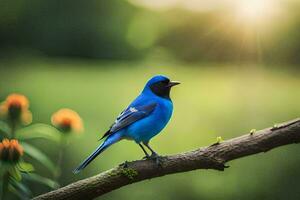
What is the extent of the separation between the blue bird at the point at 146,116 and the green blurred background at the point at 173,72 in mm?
783

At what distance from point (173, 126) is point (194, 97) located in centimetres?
77

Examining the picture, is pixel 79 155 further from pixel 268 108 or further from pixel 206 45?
pixel 206 45

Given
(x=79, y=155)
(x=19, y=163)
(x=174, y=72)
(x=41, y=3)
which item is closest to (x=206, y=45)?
(x=174, y=72)

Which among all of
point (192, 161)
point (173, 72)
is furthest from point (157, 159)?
point (173, 72)

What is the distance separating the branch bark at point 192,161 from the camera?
82.7 inches

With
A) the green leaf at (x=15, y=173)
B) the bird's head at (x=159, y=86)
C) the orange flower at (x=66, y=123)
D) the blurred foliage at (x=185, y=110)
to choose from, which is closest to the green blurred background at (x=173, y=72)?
the blurred foliage at (x=185, y=110)

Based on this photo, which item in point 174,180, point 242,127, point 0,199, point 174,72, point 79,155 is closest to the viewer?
point 0,199

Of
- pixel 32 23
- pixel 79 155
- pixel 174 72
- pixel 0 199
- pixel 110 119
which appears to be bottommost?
pixel 0 199

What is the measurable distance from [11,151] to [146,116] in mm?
484

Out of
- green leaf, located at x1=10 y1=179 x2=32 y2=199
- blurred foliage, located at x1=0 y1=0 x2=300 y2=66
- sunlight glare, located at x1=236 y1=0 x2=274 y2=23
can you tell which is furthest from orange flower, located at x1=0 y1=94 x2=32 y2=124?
blurred foliage, located at x1=0 y1=0 x2=300 y2=66

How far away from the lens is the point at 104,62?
6.23m

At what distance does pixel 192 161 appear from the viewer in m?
2.16

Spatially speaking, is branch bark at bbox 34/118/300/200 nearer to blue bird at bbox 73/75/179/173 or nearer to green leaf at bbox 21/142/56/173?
blue bird at bbox 73/75/179/173

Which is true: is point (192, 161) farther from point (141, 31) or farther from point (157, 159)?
point (141, 31)
